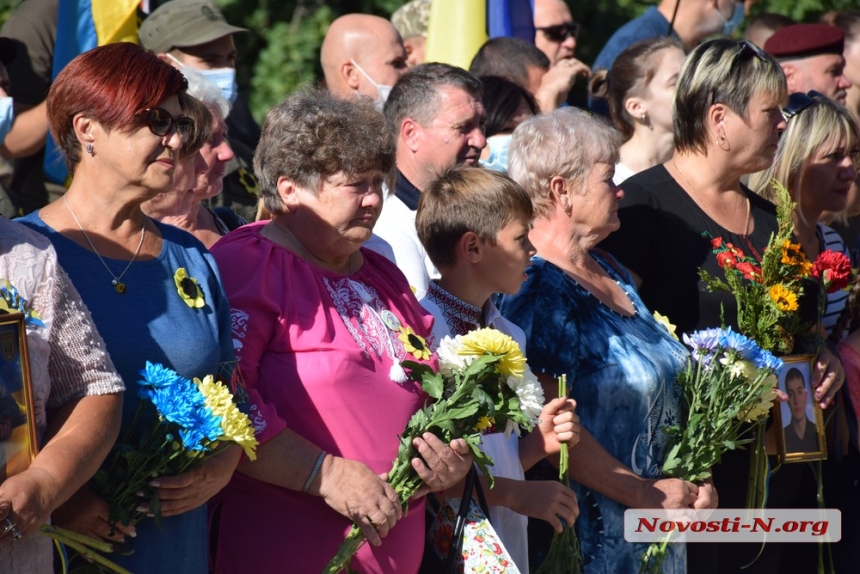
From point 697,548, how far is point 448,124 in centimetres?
207

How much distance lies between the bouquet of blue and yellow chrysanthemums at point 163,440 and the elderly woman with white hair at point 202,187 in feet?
4.82

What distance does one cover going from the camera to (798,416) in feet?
16.2

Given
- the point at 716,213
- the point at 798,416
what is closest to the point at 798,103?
the point at 716,213

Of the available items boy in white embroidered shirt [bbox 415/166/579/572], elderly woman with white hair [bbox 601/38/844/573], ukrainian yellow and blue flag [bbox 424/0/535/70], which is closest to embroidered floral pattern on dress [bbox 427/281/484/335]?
boy in white embroidered shirt [bbox 415/166/579/572]

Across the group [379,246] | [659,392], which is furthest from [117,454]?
[659,392]

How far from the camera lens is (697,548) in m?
4.66

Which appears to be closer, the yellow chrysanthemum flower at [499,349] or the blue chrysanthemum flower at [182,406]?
the blue chrysanthemum flower at [182,406]

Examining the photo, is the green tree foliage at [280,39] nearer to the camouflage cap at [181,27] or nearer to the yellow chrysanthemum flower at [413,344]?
the camouflage cap at [181,27]

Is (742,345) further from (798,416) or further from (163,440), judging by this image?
(163,440)

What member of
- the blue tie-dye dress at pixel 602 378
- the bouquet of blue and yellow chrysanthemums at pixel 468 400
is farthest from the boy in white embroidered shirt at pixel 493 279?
the bouquet of blue and yellow chrysanthemums at pixel 468 400

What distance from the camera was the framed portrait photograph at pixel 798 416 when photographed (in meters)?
4.86

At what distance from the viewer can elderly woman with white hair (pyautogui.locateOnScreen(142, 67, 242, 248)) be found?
14.3 feet

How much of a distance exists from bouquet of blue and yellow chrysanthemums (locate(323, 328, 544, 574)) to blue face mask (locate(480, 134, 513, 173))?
2.40 metres

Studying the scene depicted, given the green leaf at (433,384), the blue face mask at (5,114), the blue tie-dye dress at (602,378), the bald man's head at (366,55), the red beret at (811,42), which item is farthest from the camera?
the red beret at (811,42)
